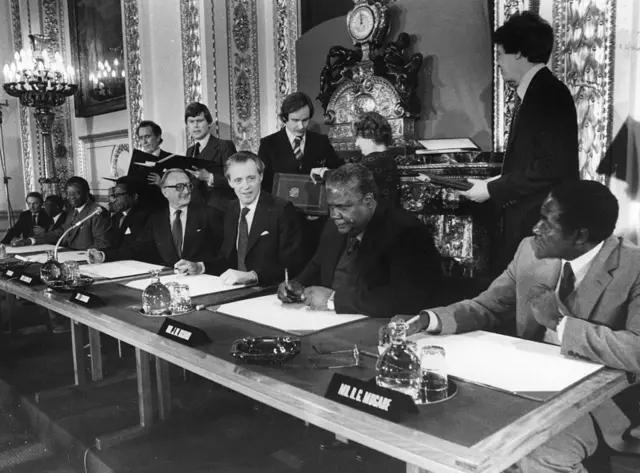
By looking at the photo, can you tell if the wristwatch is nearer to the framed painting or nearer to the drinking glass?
the drinking glass

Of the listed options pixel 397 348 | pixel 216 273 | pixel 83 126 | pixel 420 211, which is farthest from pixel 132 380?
pixel 83 126

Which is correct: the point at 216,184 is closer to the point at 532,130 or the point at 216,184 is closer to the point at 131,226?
the point at 131,226

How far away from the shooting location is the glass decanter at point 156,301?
203 cm

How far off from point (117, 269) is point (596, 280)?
7.63 feet

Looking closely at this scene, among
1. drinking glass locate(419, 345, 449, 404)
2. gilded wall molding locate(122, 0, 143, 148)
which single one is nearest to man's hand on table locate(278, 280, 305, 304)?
drinking glass locate(419, 345, 449, 404)

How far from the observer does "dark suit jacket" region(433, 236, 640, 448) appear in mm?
1395

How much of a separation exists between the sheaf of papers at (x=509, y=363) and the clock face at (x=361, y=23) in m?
3.14

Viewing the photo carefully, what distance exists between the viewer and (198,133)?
165 inches

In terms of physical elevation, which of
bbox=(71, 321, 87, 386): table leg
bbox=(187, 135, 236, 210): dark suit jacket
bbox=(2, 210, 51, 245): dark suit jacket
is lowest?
bbox=(71, 321, 87, 386): table leg

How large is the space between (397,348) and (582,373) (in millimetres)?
435

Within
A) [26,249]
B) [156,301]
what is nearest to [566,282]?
[156,301]

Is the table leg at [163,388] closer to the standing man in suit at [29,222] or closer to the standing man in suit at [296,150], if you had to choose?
the standing man in suit at [296,150]

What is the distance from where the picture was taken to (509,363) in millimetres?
1406

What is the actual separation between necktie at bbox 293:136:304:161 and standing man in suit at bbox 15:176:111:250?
1.77 meters
